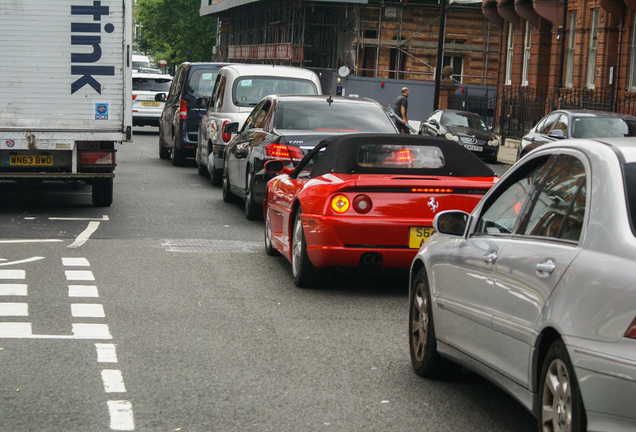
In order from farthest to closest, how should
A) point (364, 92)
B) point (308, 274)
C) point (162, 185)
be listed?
point (364, 92), point (162, 185), point (308, 274)

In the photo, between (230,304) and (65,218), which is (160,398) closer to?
(230,304)

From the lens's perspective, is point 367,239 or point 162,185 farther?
point 162,185

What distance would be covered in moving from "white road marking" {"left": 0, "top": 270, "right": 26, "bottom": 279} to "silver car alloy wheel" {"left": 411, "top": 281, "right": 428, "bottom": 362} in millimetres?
4224

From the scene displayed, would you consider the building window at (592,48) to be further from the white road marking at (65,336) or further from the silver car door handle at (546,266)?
the silver car door handle at (546,266)

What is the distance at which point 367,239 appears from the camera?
28.6ft

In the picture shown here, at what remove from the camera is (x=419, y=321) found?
21.0 ft

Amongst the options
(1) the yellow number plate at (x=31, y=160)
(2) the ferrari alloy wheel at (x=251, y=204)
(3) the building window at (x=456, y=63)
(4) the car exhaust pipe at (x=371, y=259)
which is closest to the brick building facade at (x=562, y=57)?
(3) the building window at (x=456, y=63)

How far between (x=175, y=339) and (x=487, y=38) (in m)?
52.6

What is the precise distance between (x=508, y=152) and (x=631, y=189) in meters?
32.5

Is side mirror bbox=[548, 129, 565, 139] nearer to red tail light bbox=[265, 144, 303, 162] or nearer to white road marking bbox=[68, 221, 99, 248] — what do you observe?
red tail light bbox=[265, 144, 303, 162]

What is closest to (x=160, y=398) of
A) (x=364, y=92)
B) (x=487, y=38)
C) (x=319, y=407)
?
(x=319, y=407)

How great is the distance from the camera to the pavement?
33125 mm

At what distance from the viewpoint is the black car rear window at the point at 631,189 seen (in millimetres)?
4152

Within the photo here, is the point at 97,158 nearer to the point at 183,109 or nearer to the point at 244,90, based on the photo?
the point at 244,90
